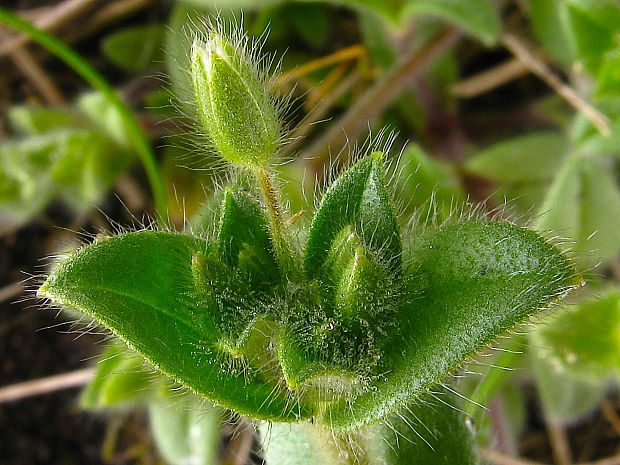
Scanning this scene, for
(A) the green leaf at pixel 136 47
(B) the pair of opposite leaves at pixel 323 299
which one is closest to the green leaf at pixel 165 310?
(B) the pair of opposite leaves at pixel 323 299

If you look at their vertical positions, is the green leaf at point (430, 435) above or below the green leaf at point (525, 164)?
below

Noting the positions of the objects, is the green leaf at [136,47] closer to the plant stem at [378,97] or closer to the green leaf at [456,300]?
the plant stem at [378,97]

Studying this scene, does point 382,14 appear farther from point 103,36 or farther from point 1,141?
point 1,141

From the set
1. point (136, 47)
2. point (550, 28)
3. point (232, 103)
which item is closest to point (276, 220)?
point (232, 103)

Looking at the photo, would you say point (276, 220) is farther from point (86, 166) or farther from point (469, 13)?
point (86, 166)

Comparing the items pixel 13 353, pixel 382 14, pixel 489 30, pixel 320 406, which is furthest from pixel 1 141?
pixel 320 406

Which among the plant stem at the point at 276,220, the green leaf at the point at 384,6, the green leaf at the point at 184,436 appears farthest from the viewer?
the green leaf at the point at 384,6

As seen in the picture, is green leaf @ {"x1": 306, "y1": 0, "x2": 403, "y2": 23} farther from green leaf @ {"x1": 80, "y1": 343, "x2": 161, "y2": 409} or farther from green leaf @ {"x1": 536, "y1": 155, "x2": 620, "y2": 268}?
green leaf @ {"x1": 80, "y1": 343, "x2": 161, "y2": 409}
